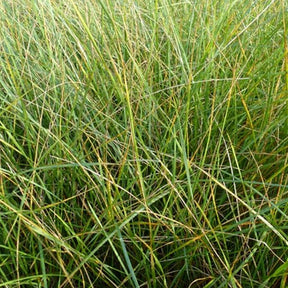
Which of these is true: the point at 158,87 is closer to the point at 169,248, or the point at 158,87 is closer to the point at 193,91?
the point at 193,91

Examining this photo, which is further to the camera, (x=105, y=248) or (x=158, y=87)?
(x=158, y=87)

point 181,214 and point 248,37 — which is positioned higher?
point 248,37

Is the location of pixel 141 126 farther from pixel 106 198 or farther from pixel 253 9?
pixel 253 9

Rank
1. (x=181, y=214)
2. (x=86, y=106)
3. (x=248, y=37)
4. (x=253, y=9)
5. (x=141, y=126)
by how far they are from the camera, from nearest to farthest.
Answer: (x=181, y=214), (x=141, y=126), (x=86, y=106), (x=248, y=37), (x=253, y=9)

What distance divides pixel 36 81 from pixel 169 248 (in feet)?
1.57

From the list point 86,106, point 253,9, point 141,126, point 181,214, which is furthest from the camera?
point 253,9

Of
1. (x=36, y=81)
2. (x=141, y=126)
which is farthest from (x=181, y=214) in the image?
(x=36, y=81)

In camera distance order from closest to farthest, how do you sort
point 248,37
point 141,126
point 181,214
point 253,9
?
point 181,214, point 141,126, point 248,37, point 253,9

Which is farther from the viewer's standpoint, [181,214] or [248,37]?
[248,37]

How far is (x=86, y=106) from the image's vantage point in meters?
1.00

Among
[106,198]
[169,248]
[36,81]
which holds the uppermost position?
[36,81]

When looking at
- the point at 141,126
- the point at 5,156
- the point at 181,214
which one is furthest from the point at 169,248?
the point at 5,156

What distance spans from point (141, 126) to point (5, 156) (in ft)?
0.84

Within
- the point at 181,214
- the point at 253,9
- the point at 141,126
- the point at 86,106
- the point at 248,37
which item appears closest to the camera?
the point at 181,214
